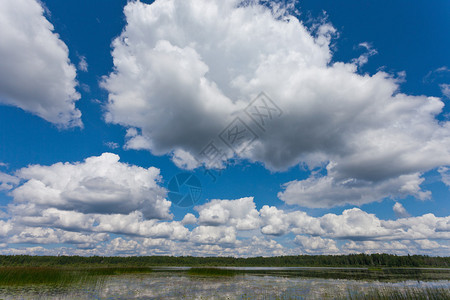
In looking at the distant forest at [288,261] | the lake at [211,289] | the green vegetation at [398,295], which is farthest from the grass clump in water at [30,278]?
the distant forest at [288,261]

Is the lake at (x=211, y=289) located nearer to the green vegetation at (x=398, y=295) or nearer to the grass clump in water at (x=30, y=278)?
the green vegetation at (x=398, y=295)

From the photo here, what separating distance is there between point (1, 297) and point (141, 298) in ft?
44.2

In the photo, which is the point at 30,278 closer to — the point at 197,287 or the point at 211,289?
the point at 197,287

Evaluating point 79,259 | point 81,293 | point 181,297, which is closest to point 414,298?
point 181,297


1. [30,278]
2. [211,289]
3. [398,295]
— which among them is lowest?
[211,289]

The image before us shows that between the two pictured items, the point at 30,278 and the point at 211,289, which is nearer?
the point at 211,289

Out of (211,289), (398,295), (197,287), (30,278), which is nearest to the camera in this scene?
(398,295)

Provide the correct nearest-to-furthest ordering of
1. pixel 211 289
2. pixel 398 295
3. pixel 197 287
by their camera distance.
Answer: pixel 398 295
pixel 211 289
pixel 197 287

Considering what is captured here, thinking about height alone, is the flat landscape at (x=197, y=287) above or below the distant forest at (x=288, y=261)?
below

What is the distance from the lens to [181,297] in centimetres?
2461

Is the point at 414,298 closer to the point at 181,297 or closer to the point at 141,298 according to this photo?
the point at 181,297

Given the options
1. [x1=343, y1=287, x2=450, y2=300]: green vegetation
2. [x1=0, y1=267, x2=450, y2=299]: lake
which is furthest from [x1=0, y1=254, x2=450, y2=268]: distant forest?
[x1=343, y1=287, x2=450, y2=300]: green vegetation

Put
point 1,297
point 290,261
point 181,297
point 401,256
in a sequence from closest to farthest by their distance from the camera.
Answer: point 1,297 → point 181,297 → point 401,256 → point 290,261

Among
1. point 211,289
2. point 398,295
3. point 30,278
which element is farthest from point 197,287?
point 30,278
